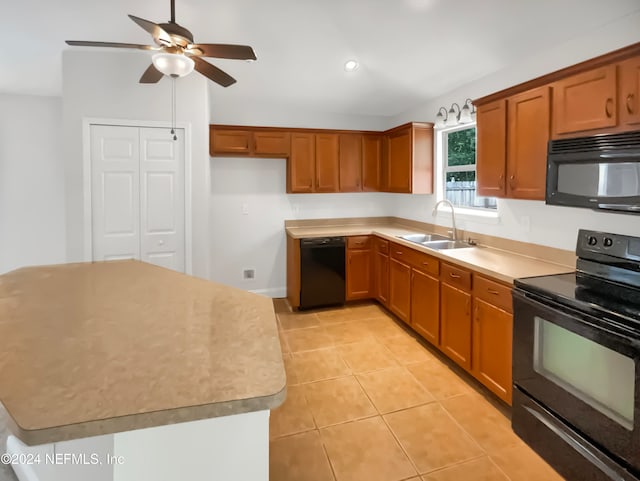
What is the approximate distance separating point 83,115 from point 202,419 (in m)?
3.50

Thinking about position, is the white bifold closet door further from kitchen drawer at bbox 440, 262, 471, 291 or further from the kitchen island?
kitchen drawer at bbox 440, 262, 471, 291

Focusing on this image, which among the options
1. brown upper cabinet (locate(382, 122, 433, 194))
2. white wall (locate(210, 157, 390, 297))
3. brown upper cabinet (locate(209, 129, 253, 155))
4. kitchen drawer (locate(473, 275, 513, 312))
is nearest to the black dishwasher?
white wall (locate(210, 157, 390, 297))

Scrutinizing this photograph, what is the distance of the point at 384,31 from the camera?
299 centimetres

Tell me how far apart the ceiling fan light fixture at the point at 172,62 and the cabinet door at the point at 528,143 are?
7.04 ft

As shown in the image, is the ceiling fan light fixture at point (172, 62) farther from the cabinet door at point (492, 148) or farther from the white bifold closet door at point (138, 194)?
the cabinet door at point (492, 148)

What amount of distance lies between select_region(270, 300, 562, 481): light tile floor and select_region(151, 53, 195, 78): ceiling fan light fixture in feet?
7.08

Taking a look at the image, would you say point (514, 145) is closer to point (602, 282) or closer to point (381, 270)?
point (602, 282)

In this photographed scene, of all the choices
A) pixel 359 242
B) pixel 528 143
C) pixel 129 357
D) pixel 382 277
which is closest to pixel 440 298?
pixel 382 277

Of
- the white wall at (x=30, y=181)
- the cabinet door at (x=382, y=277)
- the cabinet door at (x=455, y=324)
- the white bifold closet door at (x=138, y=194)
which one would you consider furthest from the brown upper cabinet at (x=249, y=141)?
the cabinet door at (x=455, y=324)

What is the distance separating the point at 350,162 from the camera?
471cm

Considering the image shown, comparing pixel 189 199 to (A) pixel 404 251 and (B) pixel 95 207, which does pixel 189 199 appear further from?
(A) pixel 404 251

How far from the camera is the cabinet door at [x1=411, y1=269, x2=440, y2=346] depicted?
126 inches

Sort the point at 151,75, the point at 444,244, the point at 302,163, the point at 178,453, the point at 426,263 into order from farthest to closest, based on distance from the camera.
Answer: the point at 302,163 → the point at 444,244 → the point at 426,263 → the point at 151,75 → the point at 178,453

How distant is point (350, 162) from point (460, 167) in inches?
54.4
